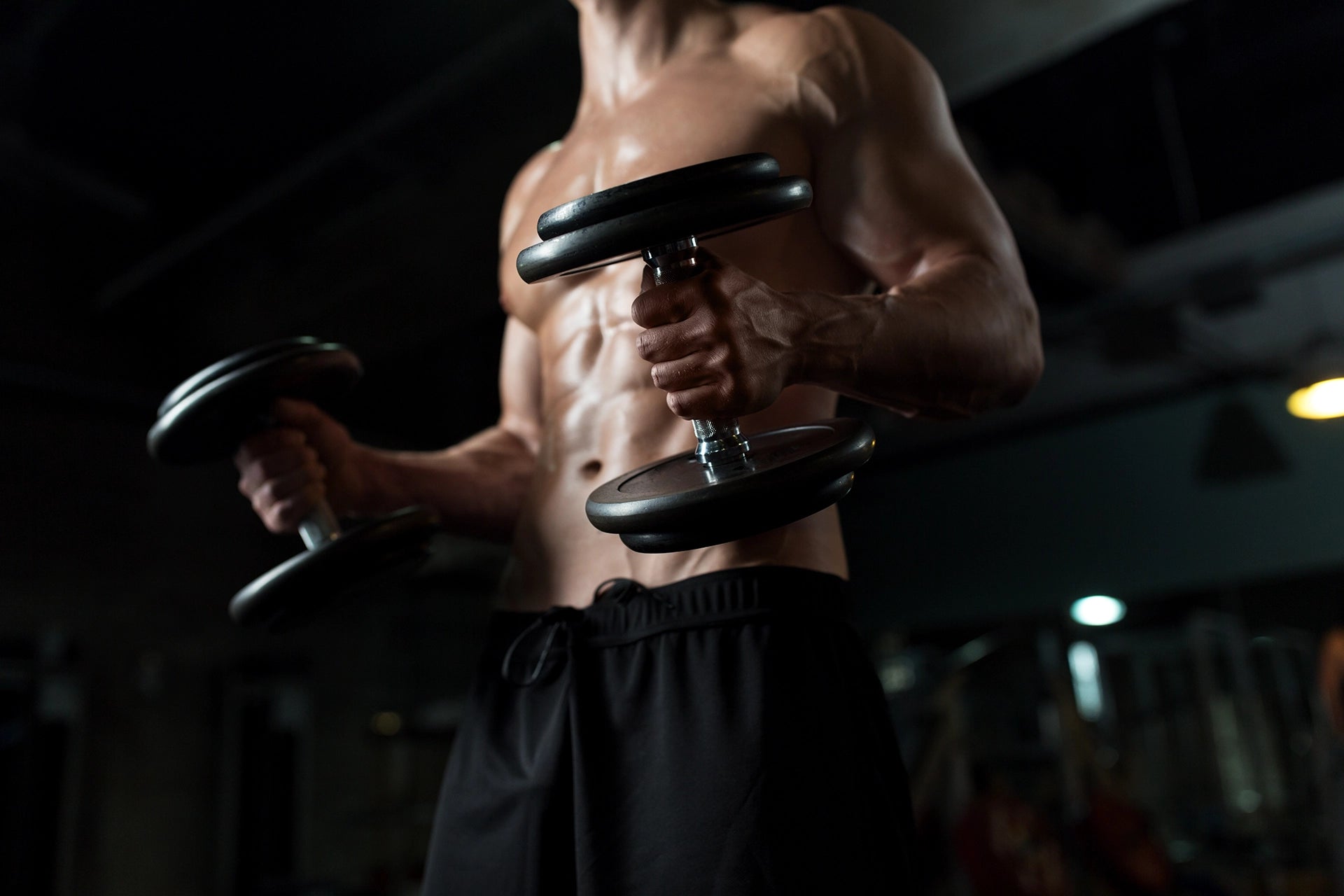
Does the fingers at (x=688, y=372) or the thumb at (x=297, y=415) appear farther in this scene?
the thumb at (x=297, y=415)

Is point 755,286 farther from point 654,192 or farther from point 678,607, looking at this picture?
point 678,607

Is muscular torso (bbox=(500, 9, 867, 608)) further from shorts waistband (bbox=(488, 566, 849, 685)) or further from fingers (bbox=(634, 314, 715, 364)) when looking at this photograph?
fingers (bbox=(634, 314, 715, 364))

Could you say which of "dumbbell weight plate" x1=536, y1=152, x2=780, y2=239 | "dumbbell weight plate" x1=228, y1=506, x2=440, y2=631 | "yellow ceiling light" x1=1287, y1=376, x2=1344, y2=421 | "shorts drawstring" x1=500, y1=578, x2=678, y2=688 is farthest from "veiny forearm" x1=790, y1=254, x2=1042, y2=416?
"yellow ceiling light" x1=1287, y1=376, x2=1344, y2=421

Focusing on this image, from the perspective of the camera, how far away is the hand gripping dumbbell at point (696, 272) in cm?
64

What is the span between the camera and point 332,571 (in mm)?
959

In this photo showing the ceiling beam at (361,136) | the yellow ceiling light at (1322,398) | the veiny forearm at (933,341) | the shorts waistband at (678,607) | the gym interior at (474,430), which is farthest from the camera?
the yellow ceiling light at (1322,398)

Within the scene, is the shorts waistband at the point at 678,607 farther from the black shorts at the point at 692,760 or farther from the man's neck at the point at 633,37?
the man's neck at the point at 633,37

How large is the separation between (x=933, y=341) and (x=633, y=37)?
0.61 meters

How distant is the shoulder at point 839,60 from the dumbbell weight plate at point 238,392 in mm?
557

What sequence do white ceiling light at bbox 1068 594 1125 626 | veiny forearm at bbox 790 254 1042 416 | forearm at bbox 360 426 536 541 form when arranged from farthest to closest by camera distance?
white ceiling light at bbox 1068 594 1125 626
forearm at bbox 360 426 536 541
veiny forearm at bbox 790 254 1042 416

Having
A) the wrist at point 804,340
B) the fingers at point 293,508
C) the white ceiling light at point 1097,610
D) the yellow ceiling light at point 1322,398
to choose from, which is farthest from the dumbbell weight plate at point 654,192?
the white ceiling light at point 1097,610

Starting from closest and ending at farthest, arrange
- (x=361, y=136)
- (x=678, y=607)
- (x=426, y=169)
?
(x=678, y=607) < (x=361, y=136) < (x=426, y=169)

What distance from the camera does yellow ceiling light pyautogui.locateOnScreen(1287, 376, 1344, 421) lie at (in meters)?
4.04

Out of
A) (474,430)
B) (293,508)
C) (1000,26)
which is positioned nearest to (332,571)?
(293,508)
